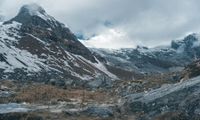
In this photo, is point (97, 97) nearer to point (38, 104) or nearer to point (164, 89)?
point (38, 104)

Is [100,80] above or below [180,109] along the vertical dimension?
above

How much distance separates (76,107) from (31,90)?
81.3 ft

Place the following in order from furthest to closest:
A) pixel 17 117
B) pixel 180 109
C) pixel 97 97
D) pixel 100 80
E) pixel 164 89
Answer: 1. pixel 100 80
2. pixel 97 97
3. pixel 164 89
4. pixel 17 117
5. pixel 180 109

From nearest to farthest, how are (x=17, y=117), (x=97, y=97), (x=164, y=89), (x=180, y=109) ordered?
(x=180, y=109) → (x=17, y=117) → (x=164, y=89) → (x=97, y=97)

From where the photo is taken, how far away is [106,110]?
90.7m

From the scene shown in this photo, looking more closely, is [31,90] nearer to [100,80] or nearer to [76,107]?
[76,107]

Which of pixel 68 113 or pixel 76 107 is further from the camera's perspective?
pixel 76 107

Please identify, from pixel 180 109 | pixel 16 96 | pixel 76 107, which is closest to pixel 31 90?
pixel 16 96

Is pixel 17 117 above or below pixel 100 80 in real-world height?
below

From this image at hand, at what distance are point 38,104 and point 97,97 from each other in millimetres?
14685

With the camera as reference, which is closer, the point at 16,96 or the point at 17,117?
the point at 17,117

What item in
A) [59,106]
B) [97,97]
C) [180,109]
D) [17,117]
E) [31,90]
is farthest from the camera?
[31,90]

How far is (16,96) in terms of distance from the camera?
4385 inches

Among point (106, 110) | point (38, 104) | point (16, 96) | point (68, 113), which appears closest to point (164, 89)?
point (106, 110)
